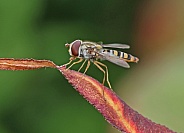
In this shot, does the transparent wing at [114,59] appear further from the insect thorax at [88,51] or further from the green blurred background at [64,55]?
the green blurred background at [64,55]

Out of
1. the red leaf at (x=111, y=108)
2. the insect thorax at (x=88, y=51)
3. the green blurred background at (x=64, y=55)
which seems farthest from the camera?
the green blurred background at (x=64, y=55)

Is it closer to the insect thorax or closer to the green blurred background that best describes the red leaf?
the insect thorax

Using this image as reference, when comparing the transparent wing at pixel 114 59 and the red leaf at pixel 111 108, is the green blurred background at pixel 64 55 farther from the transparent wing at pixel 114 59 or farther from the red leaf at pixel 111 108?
the red leaf at pixel 111 108

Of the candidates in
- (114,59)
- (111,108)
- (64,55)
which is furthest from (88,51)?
(64,55)

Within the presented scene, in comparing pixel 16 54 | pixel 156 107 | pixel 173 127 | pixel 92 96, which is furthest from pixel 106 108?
pixel 16 54

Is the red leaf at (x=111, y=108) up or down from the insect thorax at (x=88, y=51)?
down

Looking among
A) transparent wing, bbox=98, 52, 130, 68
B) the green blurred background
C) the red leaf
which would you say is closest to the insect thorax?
transparent wing, bbox=98, 52, 130, 68

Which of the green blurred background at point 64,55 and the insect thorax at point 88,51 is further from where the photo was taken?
the green blurred background at point 64,55

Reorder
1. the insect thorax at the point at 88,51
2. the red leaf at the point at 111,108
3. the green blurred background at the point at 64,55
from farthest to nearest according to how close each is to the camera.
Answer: the green blurred background at the point at 64,55, the insect thorax at the point at 88,51, the red leaf at the point at 111,108

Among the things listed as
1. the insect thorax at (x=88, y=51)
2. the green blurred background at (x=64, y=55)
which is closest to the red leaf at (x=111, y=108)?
the insect thorax at (x=88, y=51)
